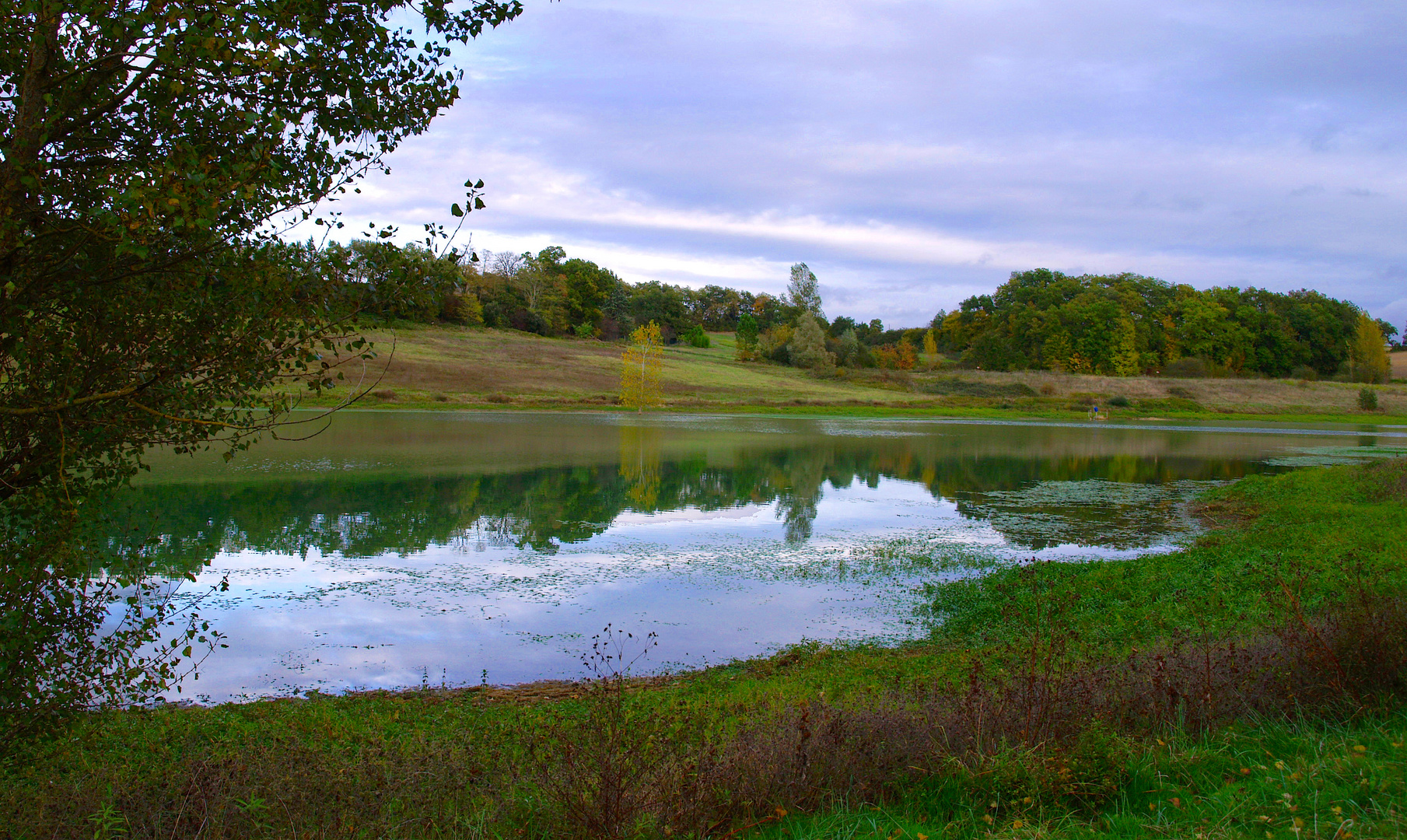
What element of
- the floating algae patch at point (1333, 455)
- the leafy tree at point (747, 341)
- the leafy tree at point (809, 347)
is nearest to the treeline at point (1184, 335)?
the leafy tree at point (809, 347)

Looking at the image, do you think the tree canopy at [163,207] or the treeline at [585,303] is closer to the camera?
the tree canopy at [163,207]

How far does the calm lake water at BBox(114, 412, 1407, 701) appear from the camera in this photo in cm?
1071

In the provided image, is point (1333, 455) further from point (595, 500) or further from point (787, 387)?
point (787, 387)

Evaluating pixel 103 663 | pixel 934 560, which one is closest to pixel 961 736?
pixel 103 663

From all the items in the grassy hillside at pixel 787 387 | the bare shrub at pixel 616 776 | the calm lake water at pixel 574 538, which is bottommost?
the calm lake water at pixel 574 538

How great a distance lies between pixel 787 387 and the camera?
76.8 metres

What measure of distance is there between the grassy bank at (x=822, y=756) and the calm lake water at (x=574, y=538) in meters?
1.49

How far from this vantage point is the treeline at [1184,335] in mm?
95562

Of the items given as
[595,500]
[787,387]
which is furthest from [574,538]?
[787,387]

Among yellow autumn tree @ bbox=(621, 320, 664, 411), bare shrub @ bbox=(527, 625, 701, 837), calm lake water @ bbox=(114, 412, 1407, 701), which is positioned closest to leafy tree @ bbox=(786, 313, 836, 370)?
yellow autumn tree @ bbox=(621, 320, 664, 411)

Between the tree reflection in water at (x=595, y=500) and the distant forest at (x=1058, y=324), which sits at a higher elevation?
the distant forest at (x=1058, y=324)

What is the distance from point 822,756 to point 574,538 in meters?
12.0

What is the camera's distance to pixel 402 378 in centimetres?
5788

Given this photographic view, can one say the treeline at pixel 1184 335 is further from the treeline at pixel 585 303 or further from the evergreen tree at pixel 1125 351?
the treeline at pixel 585 303
